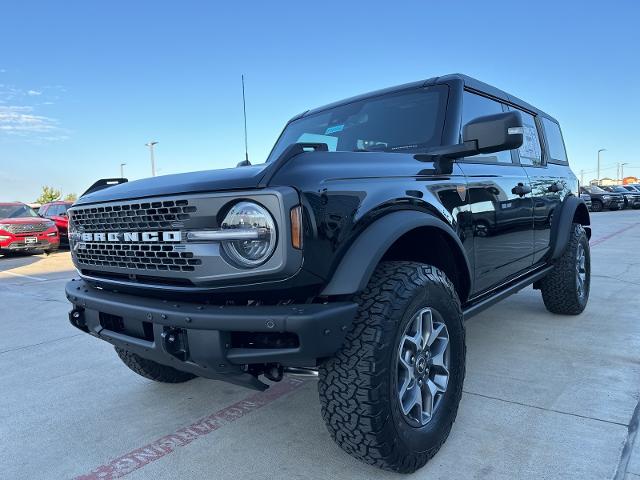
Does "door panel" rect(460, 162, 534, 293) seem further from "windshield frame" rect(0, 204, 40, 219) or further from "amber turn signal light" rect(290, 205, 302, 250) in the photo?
"windshield frame" rect(0, 204, 40, 219)

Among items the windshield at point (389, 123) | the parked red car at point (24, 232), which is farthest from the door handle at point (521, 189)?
the parked red car at point (24, 232)

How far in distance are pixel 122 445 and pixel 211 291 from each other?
1226 millimetres

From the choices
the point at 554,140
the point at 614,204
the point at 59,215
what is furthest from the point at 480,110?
the point at 614,204

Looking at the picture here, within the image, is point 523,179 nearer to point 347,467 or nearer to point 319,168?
point 319,168

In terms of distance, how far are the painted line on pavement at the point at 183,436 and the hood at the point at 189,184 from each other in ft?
4.14

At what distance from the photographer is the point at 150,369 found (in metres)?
3.09

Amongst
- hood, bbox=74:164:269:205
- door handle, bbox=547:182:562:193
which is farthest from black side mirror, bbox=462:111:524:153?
door handle, bbox=547:182:562:193

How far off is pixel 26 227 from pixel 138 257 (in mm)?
12824

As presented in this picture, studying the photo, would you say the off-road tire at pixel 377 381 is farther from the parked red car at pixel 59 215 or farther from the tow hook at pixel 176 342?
the parked red car at pixel 59 215

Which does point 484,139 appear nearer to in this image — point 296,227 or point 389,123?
point 389,123

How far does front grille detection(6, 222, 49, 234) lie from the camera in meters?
12.6

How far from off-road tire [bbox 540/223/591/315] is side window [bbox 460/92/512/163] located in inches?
53.8

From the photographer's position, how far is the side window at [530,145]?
386 centimetres

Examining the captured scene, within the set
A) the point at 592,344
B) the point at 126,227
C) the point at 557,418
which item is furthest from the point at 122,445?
the point at 592,344
